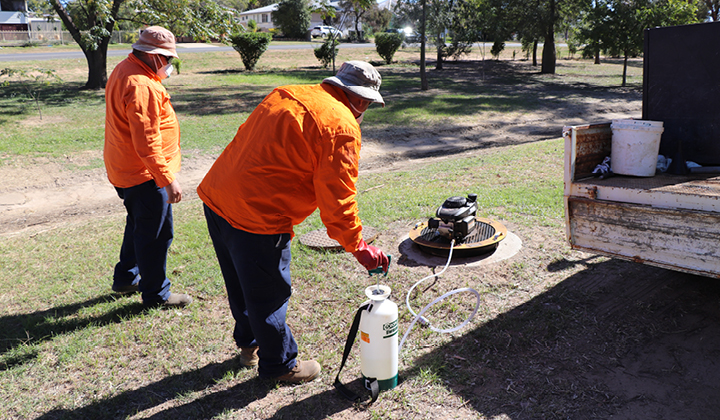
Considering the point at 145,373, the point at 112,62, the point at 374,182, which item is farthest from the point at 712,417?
the point at 112,62

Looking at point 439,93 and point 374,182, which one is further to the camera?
point 439,93

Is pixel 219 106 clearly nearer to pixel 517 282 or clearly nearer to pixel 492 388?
pixel 517 282

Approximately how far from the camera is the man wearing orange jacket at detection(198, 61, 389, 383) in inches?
92.4

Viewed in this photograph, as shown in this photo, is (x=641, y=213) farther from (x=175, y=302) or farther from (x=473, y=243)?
(x=175, y=302)

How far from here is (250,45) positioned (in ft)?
68.0

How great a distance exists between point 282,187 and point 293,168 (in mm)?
108

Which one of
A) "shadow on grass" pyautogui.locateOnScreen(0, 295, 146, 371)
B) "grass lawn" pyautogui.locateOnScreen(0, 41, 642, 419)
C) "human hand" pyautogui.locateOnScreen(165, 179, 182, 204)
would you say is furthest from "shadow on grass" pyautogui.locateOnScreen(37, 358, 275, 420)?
"human hand" pyautogui.locateOnScreen(165, 179, 182, 204)

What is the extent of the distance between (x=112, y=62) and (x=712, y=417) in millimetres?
21781

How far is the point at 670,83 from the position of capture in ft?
12.8

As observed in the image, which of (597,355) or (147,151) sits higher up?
Answer: (147,151)

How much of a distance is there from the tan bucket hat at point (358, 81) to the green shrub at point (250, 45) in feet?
62.5

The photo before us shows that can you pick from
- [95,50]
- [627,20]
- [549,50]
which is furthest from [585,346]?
[549,50]

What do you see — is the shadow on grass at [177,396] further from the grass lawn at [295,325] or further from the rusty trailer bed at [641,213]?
the rusty trailer bed at [641,213]

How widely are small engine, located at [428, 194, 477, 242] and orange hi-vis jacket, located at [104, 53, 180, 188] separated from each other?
Answer: 211cm
